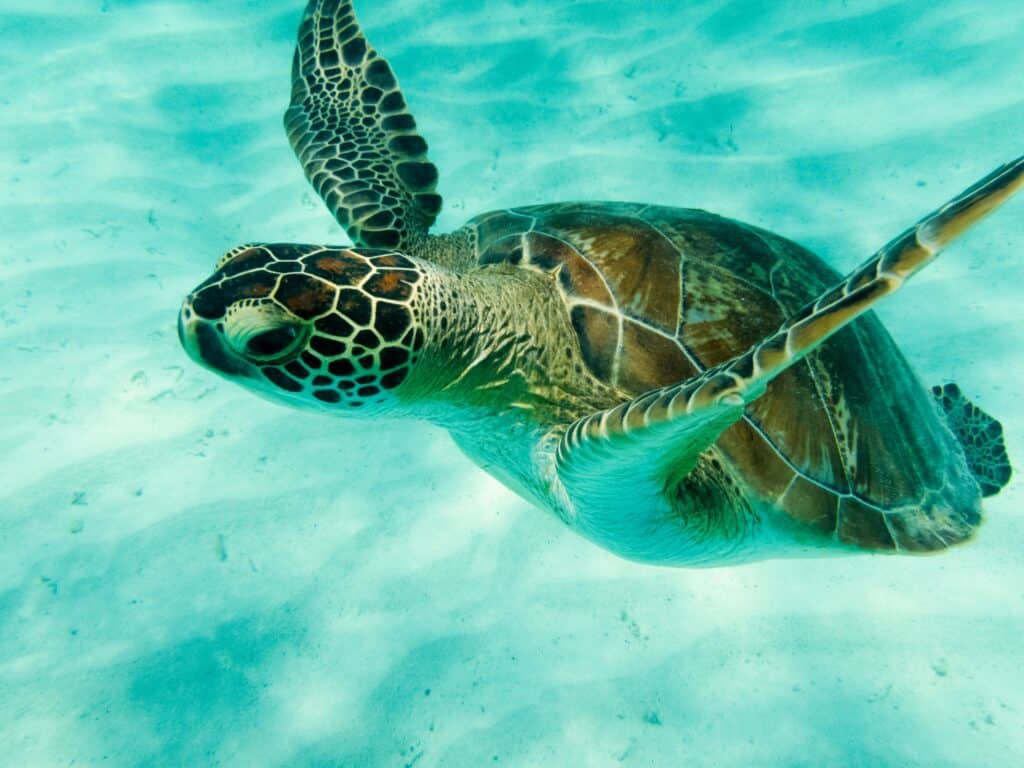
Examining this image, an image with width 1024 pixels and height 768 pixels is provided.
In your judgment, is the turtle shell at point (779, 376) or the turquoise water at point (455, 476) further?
the turquoise water at point (455, 476)

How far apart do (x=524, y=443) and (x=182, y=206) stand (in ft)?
11.1

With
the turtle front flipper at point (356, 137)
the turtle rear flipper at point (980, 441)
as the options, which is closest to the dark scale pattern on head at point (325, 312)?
the turtle front flipper at point (356, 137)

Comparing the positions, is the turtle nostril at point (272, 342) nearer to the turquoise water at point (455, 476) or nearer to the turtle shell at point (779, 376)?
the turtle shell at point (779, 376)

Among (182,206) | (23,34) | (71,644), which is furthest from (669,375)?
(23,34)

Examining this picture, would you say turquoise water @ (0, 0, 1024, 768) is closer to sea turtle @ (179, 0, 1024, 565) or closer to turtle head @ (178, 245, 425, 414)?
sea turtle @ (179, 0, 1024, 565)

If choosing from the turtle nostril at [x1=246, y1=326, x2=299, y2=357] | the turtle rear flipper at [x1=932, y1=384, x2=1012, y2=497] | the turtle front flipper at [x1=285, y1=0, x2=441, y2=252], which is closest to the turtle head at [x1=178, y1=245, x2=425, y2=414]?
the turtle nostril at [x1=246, y1=326, x2=299, y2=357]

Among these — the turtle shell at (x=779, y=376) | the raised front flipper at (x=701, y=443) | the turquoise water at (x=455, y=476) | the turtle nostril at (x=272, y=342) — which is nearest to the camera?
the raised front flipper at (x=701, y=443)

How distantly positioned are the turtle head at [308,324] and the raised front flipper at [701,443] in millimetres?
529

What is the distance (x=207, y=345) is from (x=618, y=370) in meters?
1.12

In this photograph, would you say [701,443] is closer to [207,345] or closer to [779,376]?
[779,376]

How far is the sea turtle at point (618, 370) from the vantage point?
4.72ft

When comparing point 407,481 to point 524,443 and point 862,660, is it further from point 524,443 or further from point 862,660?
point 862,660

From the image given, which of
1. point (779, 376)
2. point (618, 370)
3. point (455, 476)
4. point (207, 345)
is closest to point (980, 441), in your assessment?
point (779, 376)

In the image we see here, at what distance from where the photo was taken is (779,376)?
181 centimetres
